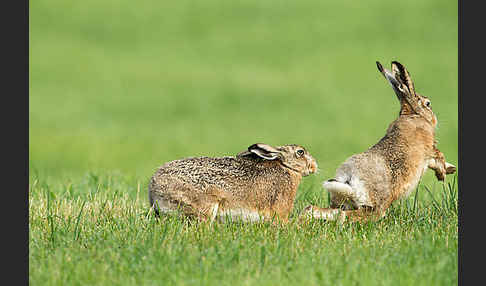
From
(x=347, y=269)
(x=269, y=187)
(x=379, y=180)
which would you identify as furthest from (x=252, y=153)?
(x=347, y=269)

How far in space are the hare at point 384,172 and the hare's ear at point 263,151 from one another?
0.67m

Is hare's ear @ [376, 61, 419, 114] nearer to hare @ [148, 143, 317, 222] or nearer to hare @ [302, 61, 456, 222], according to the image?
hare @ [302, 61, 456, 222]

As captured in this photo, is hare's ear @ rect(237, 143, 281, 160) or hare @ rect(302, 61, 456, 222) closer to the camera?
hare @ rect(302, 61, 456, 222)

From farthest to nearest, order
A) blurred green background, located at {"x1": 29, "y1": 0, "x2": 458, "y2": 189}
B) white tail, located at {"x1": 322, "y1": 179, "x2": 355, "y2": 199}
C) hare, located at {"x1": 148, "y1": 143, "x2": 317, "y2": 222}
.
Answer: blurred green background, located at {"x1": 29, "y1": 0, "x2": 458, "y2": 189}
white tail, located at {"x1": 322, "y1": 179, "x2": 355, "y2": 199}
hare, located at {"x1": 148, "y1": 143, "x2": 317, "y2": 222}

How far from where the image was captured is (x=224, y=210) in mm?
7301

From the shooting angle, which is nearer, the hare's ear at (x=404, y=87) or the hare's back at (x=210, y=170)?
the hare's back at (x=210, y=170)

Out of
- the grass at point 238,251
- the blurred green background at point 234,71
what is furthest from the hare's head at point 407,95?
the blurred green background at point 234,71

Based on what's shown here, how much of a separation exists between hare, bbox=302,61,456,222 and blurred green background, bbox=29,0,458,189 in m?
8.94

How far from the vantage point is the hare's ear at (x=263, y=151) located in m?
7.64

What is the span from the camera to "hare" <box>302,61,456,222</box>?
748 cm

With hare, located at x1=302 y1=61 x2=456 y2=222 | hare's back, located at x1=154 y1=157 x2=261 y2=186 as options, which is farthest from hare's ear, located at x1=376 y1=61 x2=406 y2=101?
hare's back, located at x1=154 y1=157 x2=261 y2=186

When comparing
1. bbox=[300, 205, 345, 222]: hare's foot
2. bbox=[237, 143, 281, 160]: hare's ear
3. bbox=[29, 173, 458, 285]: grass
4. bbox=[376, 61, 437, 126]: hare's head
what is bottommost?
bbox=[29, 173, 458, 285]: grass

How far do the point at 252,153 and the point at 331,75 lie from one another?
1745 centimetres

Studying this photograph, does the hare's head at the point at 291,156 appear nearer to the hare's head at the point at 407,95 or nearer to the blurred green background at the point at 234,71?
the hare's head at the point at 407,95
